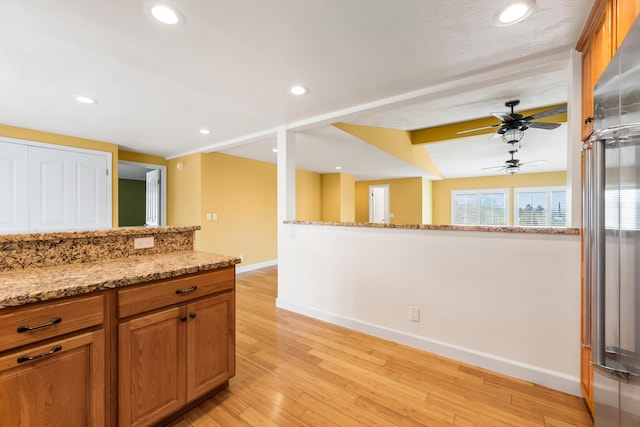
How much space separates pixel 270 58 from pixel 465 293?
232 centimetres

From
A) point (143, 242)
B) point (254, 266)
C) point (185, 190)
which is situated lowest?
point (254, 266)

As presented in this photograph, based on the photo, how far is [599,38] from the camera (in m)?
1.37

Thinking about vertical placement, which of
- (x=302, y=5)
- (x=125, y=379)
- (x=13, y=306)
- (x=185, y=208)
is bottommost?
(x=125, y=379)

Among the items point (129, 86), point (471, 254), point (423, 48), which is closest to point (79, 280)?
point (129, 86)

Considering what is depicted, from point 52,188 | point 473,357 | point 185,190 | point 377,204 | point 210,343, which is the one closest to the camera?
point 210,343

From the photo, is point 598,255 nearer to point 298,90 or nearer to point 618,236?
point 618,236

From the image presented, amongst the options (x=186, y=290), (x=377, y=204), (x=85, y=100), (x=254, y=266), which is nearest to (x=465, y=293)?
(x=186, y=290)

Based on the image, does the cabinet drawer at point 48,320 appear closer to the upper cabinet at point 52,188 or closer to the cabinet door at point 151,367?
the cabinet door at point 151,367

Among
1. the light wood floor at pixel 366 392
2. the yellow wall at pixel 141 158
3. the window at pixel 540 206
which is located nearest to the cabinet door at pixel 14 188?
the yellow wall at pixel 141 158

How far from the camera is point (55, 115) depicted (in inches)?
117

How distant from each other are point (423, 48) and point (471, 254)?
155 centimetres

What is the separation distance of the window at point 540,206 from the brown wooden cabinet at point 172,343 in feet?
29.5

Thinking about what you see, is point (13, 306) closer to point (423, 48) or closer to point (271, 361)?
point (271, 361)

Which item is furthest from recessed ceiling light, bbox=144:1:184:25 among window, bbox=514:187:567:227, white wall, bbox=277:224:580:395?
window, bbox=514:187:567:227
